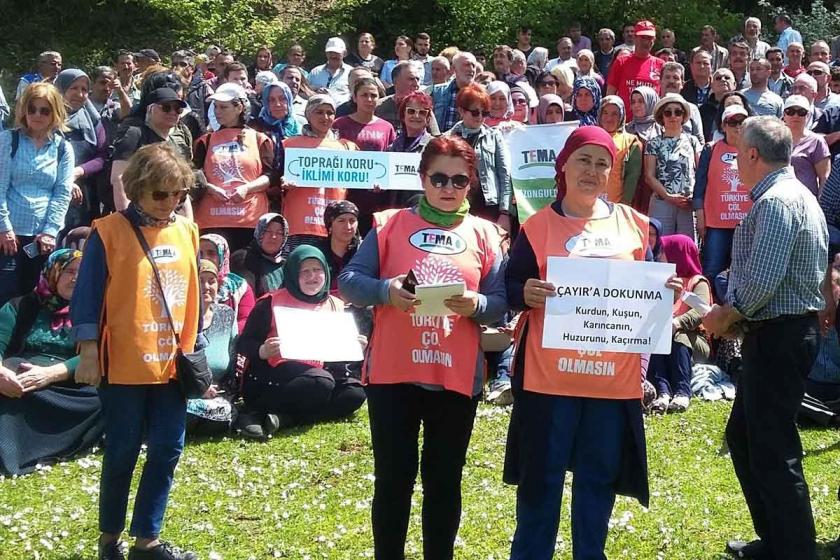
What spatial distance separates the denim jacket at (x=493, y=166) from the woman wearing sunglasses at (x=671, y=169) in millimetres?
1509

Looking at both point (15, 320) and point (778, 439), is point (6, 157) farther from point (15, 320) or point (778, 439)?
point (778, 439)

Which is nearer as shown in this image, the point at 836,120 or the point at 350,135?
the point at 350,135

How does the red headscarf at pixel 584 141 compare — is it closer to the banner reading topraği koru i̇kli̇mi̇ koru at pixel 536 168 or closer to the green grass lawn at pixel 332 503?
the green grass lawn at pixel 332 503

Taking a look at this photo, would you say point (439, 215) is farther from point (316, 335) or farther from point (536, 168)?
point (536, 168)

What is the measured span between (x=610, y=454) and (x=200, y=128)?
6.59 m

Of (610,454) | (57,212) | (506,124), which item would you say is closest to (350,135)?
(506,124)

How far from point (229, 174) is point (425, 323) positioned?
4.72 m

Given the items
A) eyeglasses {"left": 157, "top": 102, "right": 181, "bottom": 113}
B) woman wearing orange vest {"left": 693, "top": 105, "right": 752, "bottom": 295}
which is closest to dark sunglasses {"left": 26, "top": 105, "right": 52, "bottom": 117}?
eyeglasses {"left": 157, "top": 102, "right": 181, "bottom": 113}

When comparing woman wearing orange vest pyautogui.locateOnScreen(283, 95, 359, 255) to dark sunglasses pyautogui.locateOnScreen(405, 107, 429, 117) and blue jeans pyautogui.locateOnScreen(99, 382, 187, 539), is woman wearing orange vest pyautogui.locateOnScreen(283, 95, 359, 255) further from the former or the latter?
A: blue jeans pyautogui.locateOnScreen(99, 382, 187, 539)

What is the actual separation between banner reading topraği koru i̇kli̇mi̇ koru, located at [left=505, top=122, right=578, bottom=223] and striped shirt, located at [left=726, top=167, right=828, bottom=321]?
432cm

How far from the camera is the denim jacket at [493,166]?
9123mm

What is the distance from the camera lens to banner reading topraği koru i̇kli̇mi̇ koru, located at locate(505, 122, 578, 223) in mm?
9156

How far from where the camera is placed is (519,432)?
471cm

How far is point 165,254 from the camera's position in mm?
5051
